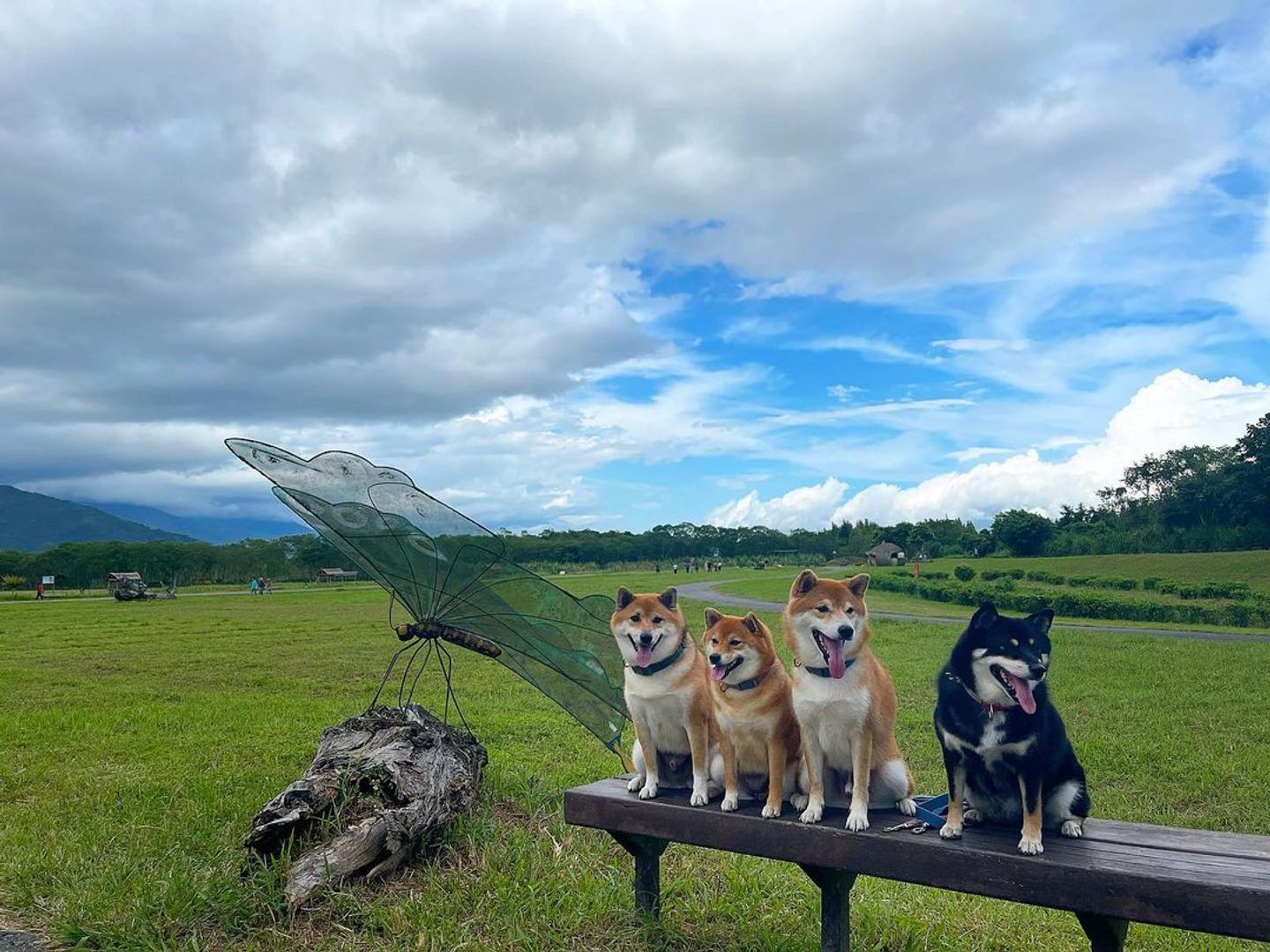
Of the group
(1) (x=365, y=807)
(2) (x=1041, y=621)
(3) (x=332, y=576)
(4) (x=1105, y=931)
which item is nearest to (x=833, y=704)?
(2) (x=1041, y=621)

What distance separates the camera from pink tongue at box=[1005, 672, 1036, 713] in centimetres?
257

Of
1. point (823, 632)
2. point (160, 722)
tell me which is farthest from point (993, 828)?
point (160, 722)

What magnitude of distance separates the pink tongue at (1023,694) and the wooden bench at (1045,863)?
0.47m

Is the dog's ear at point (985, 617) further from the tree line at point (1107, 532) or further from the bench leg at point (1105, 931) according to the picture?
the tree line at point (1107, 532)

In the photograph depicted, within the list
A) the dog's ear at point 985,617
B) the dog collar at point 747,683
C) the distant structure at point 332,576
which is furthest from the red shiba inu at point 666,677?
the distant structure at point 332,576

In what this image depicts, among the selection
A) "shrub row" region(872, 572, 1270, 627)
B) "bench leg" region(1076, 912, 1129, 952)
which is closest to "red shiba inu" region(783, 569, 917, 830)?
"bench leg" region(1076, 912, 1129, 952)

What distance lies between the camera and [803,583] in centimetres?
288

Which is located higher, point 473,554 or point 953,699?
point 473,554

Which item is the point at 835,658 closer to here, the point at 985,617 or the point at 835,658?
the point at 835,658

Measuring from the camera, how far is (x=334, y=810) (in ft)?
14.1

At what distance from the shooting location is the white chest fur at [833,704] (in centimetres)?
285

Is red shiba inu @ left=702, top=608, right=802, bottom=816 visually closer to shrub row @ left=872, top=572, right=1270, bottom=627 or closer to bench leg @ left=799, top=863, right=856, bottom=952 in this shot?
bench leg @ left=799, top=863, right=856, bottom=952

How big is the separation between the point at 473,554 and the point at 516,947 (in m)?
1.85

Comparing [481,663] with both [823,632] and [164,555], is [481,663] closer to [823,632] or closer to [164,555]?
[823,632]
